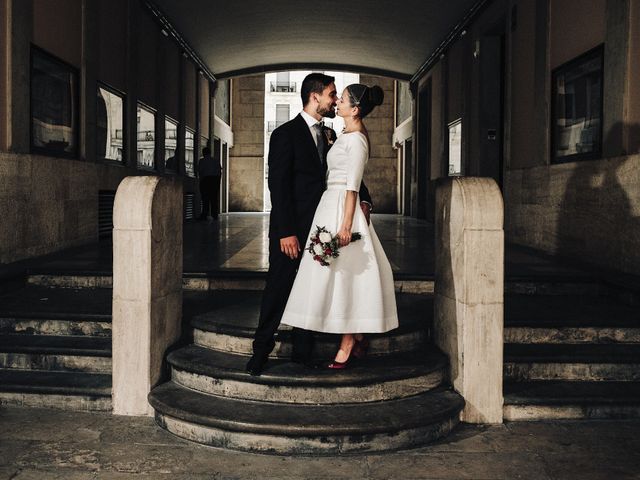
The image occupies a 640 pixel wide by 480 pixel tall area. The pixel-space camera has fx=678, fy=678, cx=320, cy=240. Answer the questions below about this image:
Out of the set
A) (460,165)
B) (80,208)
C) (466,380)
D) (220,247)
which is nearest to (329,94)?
(466,380)

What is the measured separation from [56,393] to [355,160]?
2.54 m

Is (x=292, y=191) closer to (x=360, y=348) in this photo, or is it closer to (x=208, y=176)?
(x=360, y=348)

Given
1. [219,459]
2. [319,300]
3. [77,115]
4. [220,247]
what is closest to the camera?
[219,459]

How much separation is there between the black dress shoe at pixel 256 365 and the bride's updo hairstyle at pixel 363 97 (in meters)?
1.66

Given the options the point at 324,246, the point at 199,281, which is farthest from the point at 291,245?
the point at 199,281

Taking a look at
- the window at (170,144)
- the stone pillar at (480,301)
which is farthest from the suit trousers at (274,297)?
the window at (170,144)

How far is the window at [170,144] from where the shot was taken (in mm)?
16469

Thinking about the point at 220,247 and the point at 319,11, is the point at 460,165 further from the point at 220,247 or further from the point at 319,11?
the point at 220,247

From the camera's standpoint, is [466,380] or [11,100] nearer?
[466,380]

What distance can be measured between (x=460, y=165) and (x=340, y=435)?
12.2 m

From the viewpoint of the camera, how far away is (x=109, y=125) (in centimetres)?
1191

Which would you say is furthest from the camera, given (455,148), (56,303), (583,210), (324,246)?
(455,148)

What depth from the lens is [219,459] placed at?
3.78 m

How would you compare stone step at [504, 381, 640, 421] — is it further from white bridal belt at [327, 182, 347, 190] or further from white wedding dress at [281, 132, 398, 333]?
white bridal belt at [327, 182, 347, 190]
